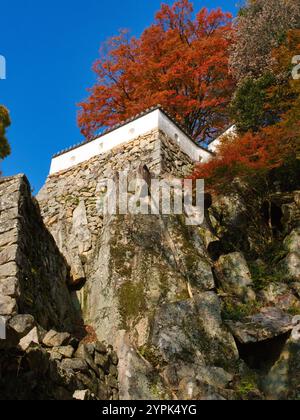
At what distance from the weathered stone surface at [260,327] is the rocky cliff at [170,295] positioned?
23mm

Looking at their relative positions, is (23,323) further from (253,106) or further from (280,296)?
(253,106)

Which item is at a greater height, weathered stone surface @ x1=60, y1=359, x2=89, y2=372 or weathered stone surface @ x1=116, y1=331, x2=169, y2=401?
weathered stone surface @ x1=60, y1=359, x2=89, y2=372

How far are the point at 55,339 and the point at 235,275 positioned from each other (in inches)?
222

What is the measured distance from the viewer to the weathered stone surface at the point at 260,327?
920cm

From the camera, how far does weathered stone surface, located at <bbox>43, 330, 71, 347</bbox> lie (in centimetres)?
762

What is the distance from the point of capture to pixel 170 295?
10.1m

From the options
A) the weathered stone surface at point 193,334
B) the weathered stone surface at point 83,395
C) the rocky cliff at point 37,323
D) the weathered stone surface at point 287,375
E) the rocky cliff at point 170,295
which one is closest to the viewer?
the rocky cliff at point 37,323

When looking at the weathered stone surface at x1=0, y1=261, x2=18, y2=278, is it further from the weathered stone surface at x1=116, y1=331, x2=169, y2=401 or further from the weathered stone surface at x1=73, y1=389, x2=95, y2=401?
the weathered stone surface at x1=116, y1=331, x2=169, y2=401

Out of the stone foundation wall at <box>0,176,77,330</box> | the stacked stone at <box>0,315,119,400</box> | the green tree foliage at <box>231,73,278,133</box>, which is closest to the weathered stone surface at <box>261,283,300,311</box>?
the stacked stone at <box>0,315,119,400</box>

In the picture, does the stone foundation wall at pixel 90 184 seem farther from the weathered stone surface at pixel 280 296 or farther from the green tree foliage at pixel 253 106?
the weathered stone surface at pixel 280 296

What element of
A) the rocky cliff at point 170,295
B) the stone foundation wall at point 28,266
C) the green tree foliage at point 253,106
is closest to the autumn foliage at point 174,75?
the green tree foliage at point 253,106

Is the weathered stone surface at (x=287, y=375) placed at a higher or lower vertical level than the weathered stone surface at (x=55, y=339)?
lower

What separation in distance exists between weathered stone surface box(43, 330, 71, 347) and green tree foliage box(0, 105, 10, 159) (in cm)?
1263
